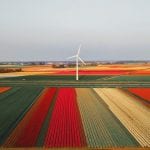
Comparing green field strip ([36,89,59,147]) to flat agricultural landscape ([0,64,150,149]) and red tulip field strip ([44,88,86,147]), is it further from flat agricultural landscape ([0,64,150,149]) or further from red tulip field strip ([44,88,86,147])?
red tulip field strip ([44,88,86,147])

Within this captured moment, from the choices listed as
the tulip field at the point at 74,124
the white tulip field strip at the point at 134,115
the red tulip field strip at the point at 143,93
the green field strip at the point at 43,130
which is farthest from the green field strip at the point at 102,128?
the red tulip field strip at the point at 143,93

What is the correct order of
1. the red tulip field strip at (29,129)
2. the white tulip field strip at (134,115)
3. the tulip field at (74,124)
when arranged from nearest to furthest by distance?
the red tulip field strip at (29,129) → the tulip field at (74,124) → the white tulip field strip at (134,115)

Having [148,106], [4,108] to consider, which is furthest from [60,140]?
[148,106]

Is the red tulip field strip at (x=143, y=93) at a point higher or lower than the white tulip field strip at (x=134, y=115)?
lower

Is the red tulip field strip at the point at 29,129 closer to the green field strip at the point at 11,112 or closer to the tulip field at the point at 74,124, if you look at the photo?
the tulip field at the point at 74,124

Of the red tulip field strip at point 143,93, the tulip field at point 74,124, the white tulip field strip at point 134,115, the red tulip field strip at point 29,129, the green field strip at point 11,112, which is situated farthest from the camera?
the red tulip field strip at point 143,93

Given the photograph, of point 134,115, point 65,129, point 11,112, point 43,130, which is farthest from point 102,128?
point 11,112

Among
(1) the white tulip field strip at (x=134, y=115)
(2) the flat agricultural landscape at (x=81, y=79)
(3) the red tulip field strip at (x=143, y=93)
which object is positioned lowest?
(2) the flat agricultural landscape at (x=81, y=79)

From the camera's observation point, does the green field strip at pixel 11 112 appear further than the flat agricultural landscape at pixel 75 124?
Yes
